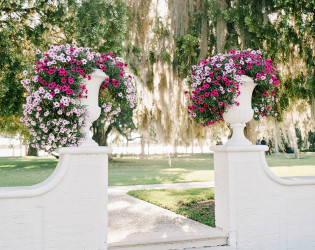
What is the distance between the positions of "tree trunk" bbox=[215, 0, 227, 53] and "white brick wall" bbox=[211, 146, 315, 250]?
2.98 metres

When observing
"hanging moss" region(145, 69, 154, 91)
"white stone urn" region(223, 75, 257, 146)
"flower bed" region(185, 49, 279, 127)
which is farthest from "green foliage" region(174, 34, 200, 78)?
"white stone urn" region(223, 75, 257, 146)

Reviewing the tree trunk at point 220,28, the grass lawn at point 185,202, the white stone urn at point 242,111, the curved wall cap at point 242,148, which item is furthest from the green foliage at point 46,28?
the curved wall cap at point 242,148

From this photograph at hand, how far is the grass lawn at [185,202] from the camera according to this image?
4743mm

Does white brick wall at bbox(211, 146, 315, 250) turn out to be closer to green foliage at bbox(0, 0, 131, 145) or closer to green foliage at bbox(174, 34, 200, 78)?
green foliage at bbox(174, 34, 200, 78)

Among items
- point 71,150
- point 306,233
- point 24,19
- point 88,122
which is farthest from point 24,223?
point 24,19

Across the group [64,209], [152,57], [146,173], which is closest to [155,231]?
[64,209]

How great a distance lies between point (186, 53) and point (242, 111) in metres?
2.93

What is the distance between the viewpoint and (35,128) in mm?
3385

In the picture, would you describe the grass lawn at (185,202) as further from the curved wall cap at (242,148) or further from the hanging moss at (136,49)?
the hanging moss at (136,49)

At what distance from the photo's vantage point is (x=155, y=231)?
12.7 ft

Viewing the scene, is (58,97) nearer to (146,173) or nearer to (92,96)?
(92,96)

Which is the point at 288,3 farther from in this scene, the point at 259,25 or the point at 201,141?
the point at 201,141

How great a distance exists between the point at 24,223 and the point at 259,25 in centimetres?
490

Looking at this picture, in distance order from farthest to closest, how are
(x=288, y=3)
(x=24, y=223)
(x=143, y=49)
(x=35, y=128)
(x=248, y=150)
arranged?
1. (x=143, y=49)
2. (x=288, y=3)
3. (x=248, y=150)
4. (x=35, y=128)
5. (x=24, y=223)
